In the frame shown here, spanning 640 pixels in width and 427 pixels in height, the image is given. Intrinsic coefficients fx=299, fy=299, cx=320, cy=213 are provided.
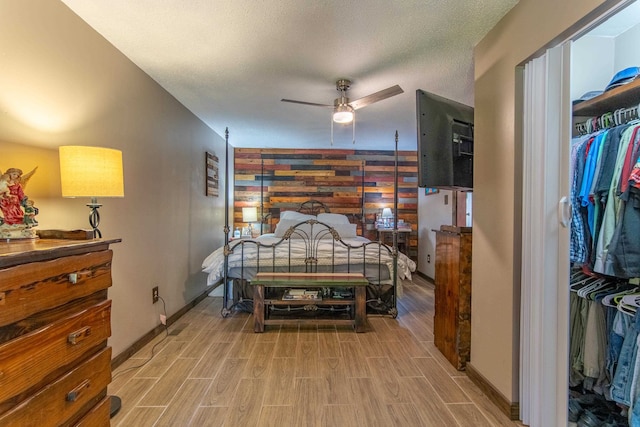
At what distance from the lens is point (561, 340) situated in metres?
1.41

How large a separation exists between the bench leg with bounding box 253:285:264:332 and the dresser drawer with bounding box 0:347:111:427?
1547 millimetres

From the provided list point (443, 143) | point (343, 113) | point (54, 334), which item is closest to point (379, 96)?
point (343, 113)

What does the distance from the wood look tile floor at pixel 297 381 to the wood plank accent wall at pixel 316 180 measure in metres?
2.82

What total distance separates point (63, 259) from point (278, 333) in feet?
6.61

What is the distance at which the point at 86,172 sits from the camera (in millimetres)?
1488

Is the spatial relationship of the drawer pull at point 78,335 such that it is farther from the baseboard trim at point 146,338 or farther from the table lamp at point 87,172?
the baseboard trim at point 146,338

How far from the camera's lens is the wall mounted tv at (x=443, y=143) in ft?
6.29

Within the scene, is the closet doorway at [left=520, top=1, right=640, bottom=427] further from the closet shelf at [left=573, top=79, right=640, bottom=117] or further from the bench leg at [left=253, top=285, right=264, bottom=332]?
the bench leg at [left=253, top=285, right=264, bottom=332]

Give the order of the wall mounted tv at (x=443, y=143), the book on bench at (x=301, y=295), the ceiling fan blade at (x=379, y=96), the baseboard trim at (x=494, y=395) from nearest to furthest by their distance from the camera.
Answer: the baseboard trim at (x=494, y=395) < the wall mounted tv at (x=443, y=143) < the ceiling fan blade at (x=379, y=96) < the book on bench at (x=301, y=295)

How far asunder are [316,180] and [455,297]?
363 cm

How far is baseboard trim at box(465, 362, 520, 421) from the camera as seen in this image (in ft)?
5.21

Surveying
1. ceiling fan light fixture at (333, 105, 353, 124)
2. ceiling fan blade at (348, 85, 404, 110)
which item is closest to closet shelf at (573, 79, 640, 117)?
ceiling fan blade at (348, 85, 404, 110)

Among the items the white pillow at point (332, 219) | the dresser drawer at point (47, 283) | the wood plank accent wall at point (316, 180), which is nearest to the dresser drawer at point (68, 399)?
the dresser drawer at point (47, 283)

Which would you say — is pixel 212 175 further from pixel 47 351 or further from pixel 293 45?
pixel 47 351
